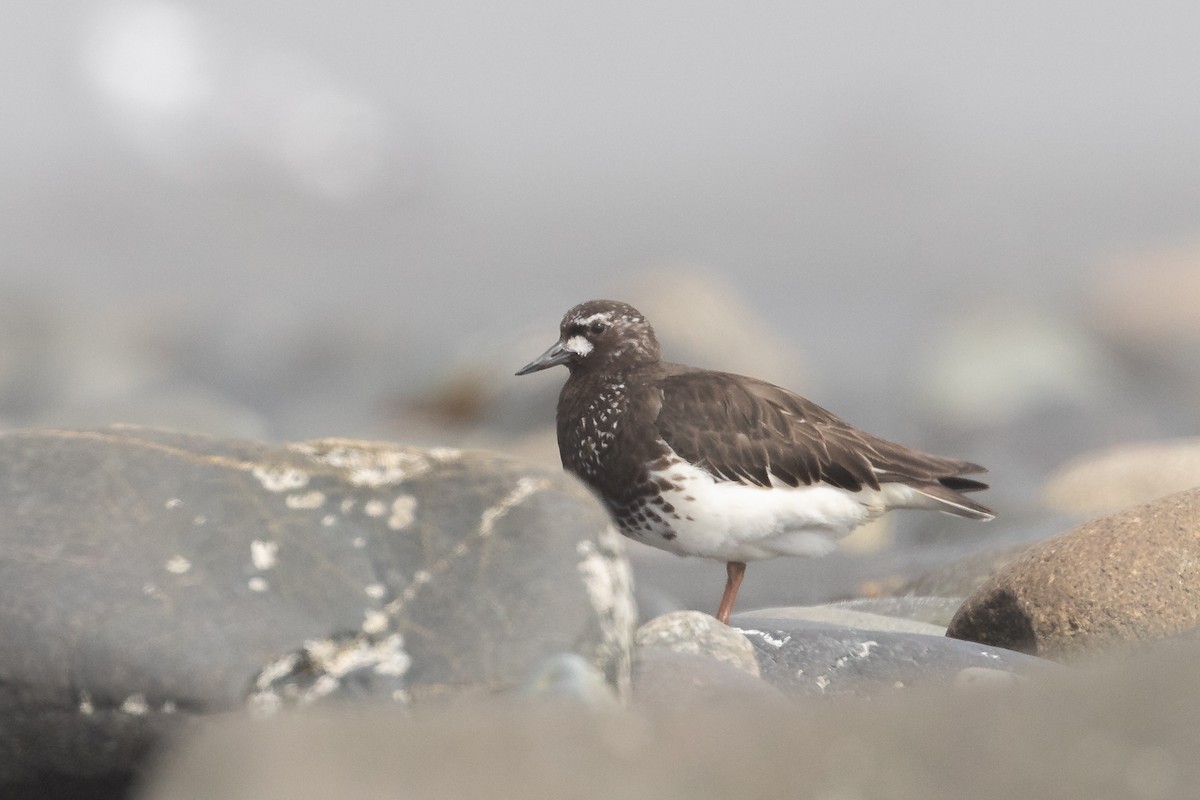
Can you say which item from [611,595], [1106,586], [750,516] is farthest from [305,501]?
[1106,586]

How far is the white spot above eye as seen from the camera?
244 inches

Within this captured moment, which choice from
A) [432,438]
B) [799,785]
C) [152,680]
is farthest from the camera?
[432,438]

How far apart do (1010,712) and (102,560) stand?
2.44 metres

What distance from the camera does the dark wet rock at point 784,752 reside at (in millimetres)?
2895

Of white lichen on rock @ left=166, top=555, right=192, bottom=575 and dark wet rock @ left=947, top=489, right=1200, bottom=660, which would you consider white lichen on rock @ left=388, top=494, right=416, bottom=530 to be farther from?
dark wet rock @ left=947, top=489, right=1200, bottom=660

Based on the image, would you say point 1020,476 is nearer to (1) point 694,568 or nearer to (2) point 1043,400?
(2) point 1043,400

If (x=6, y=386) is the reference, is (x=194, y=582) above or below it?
above

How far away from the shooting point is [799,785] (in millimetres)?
2900

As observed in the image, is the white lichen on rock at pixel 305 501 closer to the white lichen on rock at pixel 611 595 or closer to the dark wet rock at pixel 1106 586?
the white lichen on rock at pixel 611 595

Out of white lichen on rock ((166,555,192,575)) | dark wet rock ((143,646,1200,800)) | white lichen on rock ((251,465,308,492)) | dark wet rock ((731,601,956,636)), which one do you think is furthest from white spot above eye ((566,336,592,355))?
dark wet rock ((143,646,1200,800))

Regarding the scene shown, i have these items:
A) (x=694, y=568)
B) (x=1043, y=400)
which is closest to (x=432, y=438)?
(x=694, y=568)

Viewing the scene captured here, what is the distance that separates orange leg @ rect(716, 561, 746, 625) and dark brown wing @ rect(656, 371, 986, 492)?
484 millimetres

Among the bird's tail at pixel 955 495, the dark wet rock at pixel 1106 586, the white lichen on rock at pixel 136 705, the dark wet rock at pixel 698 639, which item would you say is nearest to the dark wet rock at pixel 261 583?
the white lichen on rock at pixel 136 705

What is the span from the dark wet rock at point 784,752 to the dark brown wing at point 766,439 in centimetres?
276
